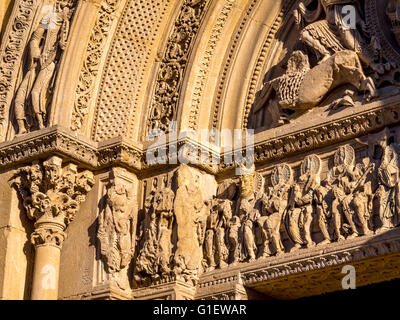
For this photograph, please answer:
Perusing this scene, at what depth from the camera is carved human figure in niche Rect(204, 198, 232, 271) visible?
40.2 feet

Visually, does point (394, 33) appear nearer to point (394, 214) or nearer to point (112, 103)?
point (394, 214)

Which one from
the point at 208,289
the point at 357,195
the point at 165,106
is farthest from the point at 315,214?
the point at 165,106

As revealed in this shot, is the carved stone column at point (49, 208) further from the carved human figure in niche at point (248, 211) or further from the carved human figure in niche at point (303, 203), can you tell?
the carved human figure in niche at point (303, 203)

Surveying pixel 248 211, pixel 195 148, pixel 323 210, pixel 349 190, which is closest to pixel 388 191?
pixel 349 190

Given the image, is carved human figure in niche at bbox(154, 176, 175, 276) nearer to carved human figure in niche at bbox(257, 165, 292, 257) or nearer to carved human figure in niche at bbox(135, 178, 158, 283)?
carved human figure in niche at bbox(135, 178, 158, 283)

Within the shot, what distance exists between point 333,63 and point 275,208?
1.51 meters

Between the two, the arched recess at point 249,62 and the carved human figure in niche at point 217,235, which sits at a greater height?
the arched recess at point 249,62

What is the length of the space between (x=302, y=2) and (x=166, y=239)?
279cm

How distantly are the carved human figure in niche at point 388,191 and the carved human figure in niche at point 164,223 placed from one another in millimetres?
2119

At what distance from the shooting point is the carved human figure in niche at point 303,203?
1173cm

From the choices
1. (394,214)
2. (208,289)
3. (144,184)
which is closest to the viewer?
(394,214)

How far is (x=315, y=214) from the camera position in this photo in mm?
11742

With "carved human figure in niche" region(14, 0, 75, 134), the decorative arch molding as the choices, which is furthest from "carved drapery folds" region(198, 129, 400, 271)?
"carved human figure in niche" region(14, 0, 75, 134)

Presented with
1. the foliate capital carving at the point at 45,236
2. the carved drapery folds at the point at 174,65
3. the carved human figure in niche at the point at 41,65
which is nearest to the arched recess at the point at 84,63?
the carved human figure in niche at the point at 41,65
